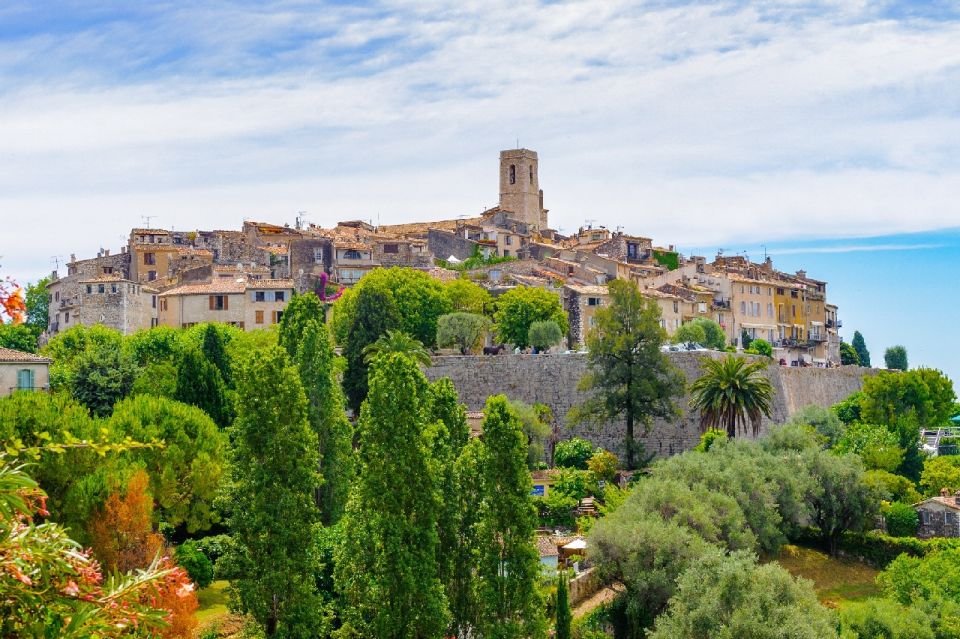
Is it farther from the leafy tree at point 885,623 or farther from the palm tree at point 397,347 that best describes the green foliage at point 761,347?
the leafy tree at point 885,623

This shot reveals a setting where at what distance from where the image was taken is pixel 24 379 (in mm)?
51281

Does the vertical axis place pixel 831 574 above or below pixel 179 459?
below

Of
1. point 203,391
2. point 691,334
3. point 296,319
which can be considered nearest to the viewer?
point 296,319

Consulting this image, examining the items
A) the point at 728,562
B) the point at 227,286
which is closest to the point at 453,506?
the point at 728,562

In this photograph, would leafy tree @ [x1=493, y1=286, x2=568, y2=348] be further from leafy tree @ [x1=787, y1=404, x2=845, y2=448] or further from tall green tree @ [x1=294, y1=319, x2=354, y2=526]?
tall green tree @ [x1=294, y1=319, x2=354, y2=526]

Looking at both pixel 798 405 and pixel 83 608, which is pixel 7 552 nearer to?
pixel 83 608

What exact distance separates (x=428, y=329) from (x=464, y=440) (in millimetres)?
39638

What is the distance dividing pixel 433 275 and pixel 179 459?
51.6 metres

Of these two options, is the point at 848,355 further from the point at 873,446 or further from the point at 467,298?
the point at 873,446

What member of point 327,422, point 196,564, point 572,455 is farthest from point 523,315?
point 196,564

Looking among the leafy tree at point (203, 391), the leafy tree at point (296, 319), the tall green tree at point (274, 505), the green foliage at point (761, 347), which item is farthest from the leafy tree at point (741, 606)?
the green foliage at point (761, 347)

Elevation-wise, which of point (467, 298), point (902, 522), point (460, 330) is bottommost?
point (902, 522)

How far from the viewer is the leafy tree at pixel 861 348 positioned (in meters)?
111

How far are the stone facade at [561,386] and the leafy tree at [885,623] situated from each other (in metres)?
22.7
